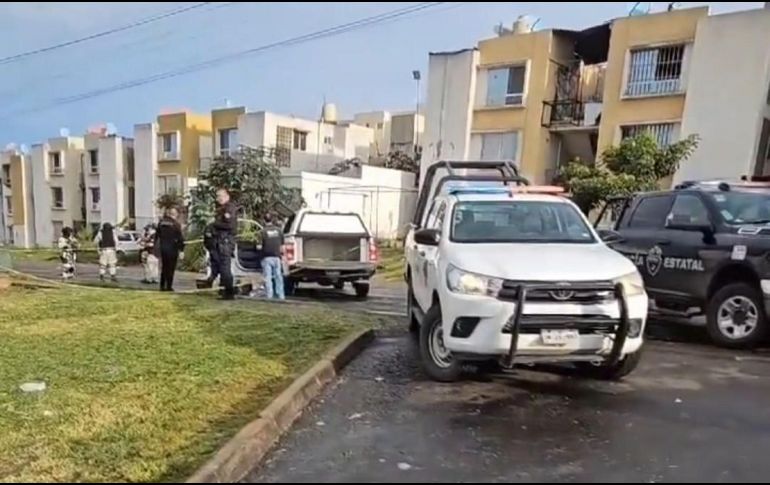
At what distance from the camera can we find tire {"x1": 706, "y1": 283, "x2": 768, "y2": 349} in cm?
Answer: 712

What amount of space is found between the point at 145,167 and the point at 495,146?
23175mm

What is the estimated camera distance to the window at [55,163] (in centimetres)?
4544

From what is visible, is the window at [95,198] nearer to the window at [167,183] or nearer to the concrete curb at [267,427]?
the window at [167,183]

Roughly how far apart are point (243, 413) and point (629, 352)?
323cm

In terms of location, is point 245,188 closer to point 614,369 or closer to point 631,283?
point 614,369

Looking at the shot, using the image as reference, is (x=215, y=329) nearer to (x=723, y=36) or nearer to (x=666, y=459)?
(x=666, y=459)

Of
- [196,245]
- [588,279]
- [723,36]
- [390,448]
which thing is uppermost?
[723,36]

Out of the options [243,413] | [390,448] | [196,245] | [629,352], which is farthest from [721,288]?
[196,245]

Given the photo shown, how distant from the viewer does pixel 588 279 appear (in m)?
5.07

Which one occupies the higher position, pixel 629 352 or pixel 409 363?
pixel 629 352

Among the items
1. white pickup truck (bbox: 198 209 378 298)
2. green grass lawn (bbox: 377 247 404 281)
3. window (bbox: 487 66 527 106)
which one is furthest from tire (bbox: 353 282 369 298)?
window (bbox: 487 66 527 106)

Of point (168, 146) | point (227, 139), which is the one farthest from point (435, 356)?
point (168, 146)

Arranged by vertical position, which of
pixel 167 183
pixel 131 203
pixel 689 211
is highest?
pixel 689 211

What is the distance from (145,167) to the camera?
128 ft
